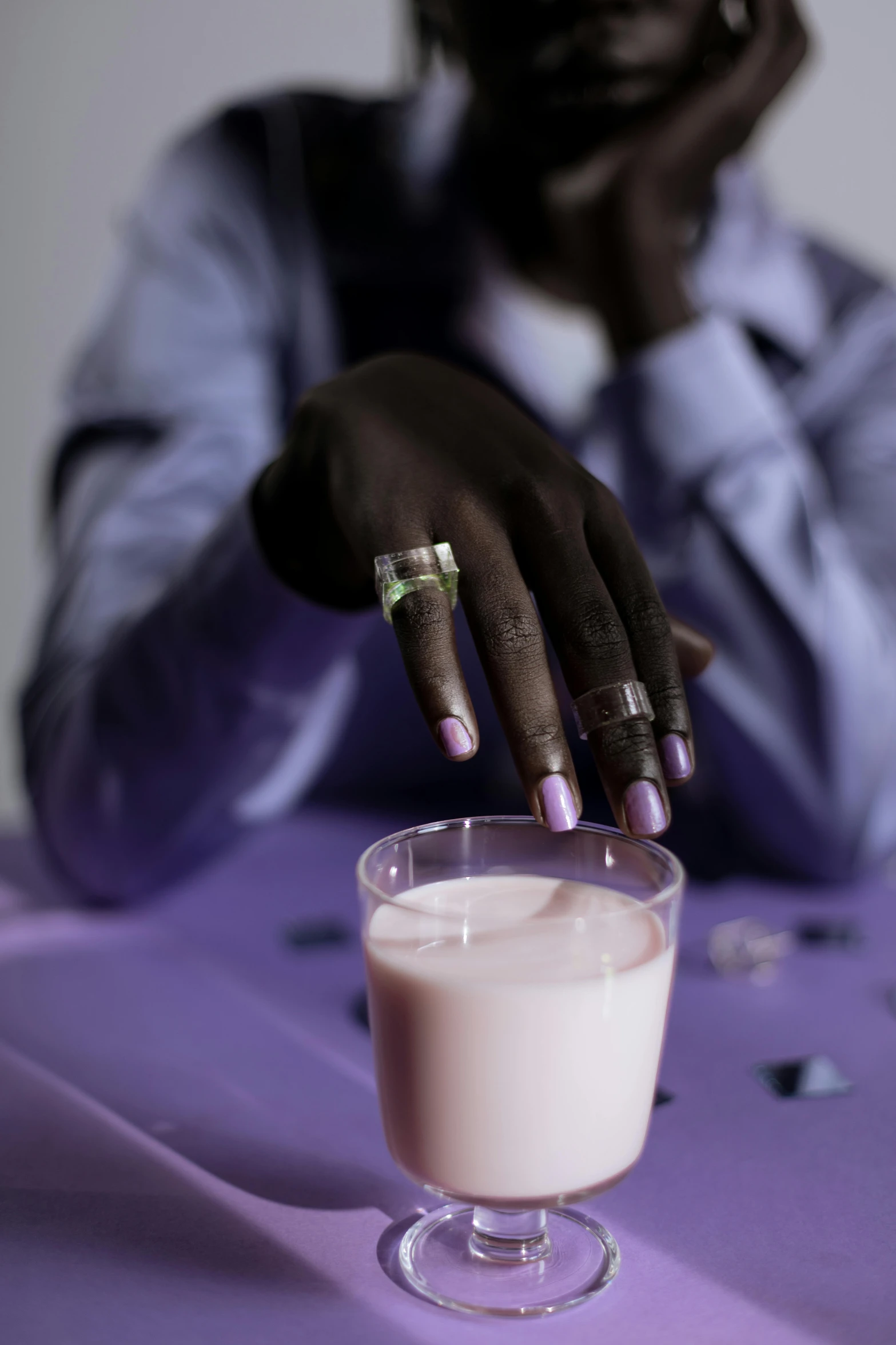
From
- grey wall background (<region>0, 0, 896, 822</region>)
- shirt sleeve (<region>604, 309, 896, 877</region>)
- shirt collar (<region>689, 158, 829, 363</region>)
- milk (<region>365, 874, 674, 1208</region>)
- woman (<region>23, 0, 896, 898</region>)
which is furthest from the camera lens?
grey wall background (<region>0, 0, 896, 822</region>)

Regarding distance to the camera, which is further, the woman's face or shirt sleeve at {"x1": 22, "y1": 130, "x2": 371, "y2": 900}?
the woman's face

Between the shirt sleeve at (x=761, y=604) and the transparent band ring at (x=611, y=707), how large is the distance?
2.26 feet

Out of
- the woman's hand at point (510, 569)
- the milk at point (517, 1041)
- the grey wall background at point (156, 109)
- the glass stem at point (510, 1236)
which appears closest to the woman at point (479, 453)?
the woman's hand at point (510, 569)

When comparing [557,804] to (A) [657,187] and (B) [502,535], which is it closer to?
(B) [502,535]

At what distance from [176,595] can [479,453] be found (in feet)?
1.46

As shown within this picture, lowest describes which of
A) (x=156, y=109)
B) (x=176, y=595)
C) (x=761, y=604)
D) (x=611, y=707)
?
(x=761, y=604)

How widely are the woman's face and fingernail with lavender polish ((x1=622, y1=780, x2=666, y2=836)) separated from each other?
3.39ft

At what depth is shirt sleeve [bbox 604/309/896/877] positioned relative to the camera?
1.20 m

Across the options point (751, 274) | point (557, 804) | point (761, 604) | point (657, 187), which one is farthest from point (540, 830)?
point (751, 274)

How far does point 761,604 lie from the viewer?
1.25 metres

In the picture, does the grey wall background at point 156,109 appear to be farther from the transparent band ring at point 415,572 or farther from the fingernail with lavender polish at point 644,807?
the fingernail with lavender polish at point 644,807

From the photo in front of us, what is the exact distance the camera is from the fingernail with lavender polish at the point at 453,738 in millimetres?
523

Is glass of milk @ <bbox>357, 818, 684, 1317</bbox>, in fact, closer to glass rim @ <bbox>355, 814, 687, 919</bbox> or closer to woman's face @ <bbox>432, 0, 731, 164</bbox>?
glass rim @ <bbox>355, 814, 687, 919</bbox>

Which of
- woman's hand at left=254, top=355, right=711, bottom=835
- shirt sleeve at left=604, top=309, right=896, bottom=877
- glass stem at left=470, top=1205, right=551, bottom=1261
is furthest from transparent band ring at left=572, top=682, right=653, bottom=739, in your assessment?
shirt sleeve at left=604, top=309, right=896, bottom=877
